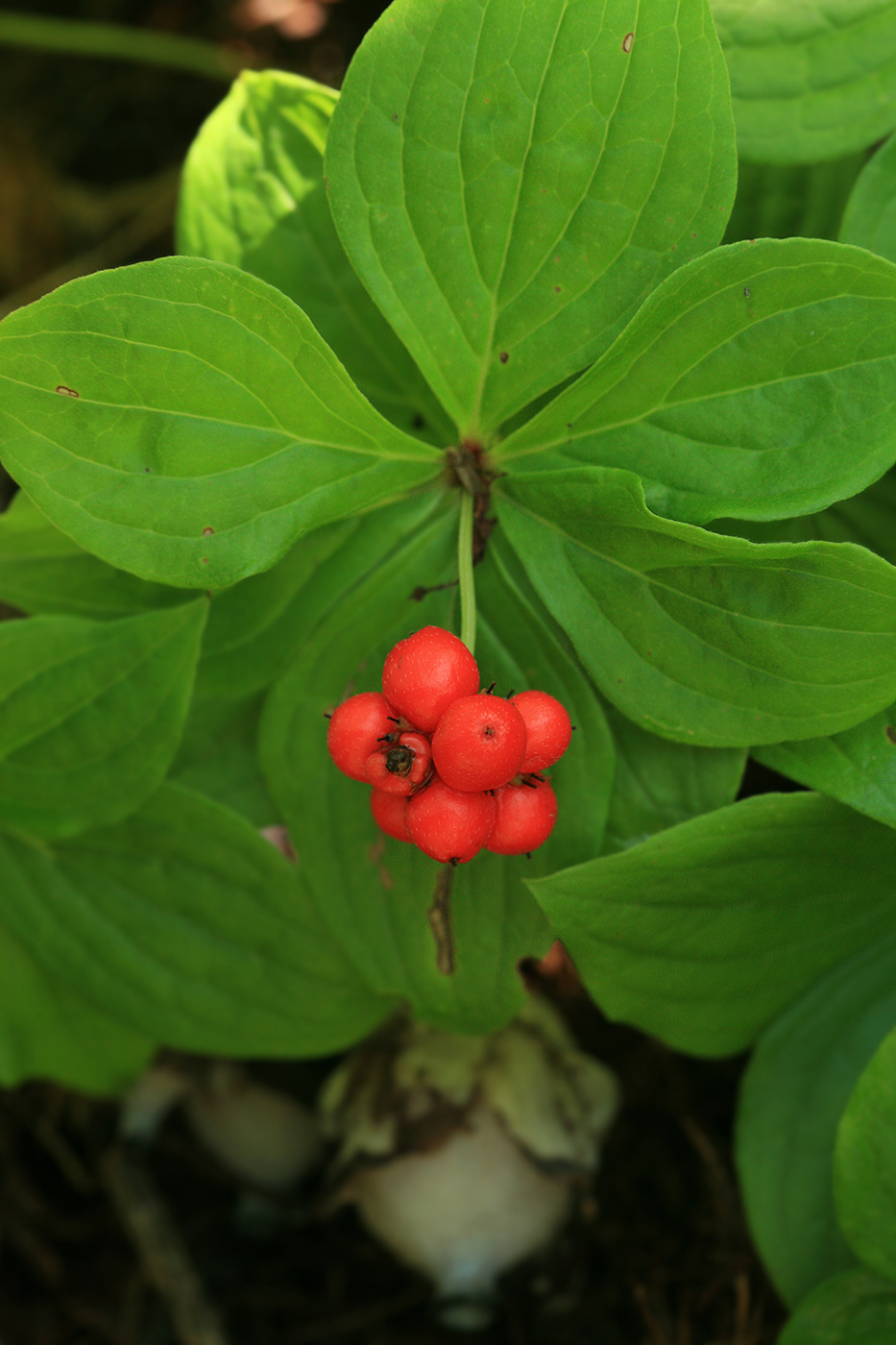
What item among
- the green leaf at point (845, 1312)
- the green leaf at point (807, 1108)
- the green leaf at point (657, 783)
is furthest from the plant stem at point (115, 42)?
the green leaf at point (845, 1312)

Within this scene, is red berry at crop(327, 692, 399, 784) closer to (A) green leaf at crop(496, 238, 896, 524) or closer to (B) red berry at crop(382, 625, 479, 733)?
(B) red berry at crop(382, 625, 479, 733)

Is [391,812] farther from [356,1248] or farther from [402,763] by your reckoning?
[356,1248]

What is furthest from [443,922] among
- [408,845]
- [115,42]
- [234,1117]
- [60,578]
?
[115,42]

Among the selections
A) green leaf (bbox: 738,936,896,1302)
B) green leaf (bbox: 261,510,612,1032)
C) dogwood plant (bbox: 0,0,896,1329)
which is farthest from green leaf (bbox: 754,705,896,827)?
green leaf (bbox: 738,936,896,1302)

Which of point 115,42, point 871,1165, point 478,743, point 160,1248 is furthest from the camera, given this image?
point 115,42

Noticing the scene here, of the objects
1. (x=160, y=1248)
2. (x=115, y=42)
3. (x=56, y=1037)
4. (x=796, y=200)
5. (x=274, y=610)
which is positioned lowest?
(x=160, y=1248)

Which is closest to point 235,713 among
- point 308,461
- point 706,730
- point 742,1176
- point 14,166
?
point 308,461

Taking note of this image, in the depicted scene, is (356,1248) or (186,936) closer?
(186,936)

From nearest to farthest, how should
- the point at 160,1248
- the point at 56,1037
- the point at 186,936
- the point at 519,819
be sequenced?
the point at 519,819 → the point at 186,936 → the point at 56,1037 → the point at 160,1248
